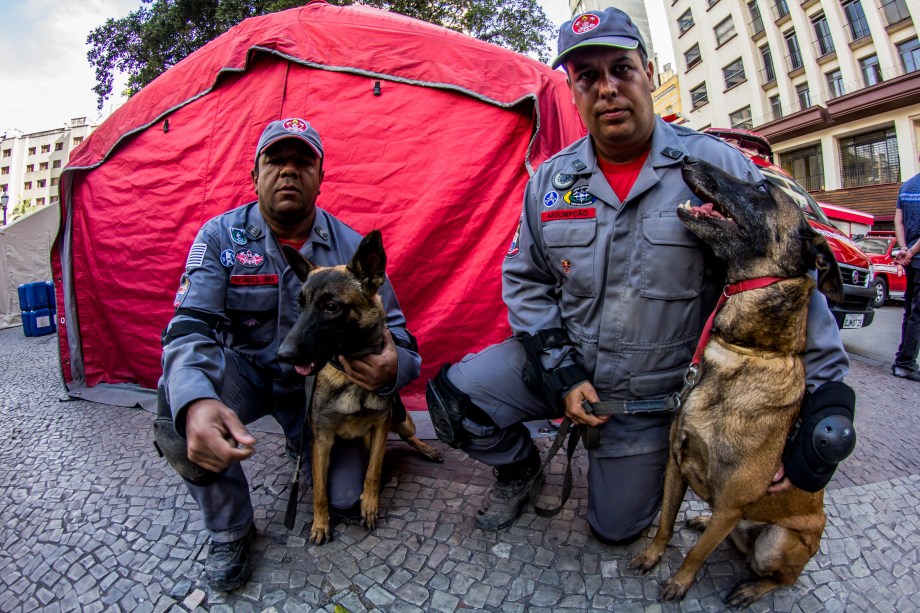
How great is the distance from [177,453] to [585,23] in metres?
2.39

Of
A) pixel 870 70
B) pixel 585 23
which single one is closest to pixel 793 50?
Answer: pixel 870 70

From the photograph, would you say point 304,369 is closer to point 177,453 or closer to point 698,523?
point 177,453

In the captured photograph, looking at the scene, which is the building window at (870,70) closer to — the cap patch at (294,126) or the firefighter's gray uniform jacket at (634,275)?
the firefighter's gray uniform jacket at (634,275)

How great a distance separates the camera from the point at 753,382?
5.32 ft

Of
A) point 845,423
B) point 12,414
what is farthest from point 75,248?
point 845,423

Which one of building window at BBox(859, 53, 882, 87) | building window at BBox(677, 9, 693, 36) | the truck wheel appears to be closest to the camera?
the truck wheel

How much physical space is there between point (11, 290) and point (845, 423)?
11.9 m

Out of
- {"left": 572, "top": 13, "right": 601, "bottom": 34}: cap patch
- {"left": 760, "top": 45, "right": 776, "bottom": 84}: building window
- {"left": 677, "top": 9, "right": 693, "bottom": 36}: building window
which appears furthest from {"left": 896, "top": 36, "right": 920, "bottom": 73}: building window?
{"left": 572, "top": 13, "right": 601, "bottom": 34}: cap patch

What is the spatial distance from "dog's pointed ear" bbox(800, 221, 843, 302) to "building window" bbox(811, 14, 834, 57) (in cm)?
2619

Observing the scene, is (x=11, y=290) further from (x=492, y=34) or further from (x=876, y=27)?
(x=876, y=27)

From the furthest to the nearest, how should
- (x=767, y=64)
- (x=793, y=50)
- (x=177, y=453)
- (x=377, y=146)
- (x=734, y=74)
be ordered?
(x=734, y=74)
(x=767, y=64)
(x=793, y=50)
(x=377, y=146)
(x=177, y=453)

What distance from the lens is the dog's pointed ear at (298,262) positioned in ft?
6.97

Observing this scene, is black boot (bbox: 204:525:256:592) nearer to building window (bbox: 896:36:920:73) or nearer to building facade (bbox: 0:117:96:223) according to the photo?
building window (bbox: 896:36:920:73)

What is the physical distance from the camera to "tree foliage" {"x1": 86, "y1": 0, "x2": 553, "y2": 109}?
11.7 metres
